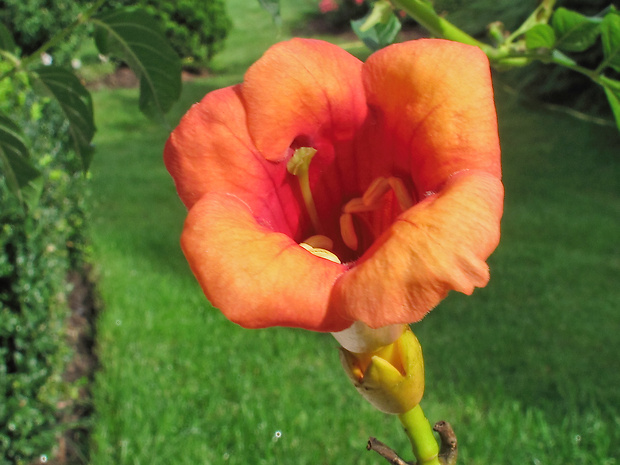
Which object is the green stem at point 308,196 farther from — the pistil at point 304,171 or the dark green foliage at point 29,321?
the dark green foliage at point 29,321

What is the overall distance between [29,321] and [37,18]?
779 centimetres

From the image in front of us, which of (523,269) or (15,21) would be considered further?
(15,21)

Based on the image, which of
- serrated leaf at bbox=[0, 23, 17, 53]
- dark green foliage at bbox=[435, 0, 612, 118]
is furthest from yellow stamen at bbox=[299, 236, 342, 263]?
dark green foliage at bbox=[435, 0, 612, 118]

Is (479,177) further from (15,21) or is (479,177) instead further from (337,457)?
(15,21)

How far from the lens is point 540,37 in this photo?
88 cm

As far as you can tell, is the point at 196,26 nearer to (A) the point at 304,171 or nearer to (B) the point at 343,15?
(B) the point at 343,15

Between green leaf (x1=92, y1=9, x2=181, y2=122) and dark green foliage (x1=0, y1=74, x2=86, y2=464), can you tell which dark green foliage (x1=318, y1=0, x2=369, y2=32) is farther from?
green leaf (x1=92, y1=9, x2=181, y2=122)

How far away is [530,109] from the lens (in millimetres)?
7449

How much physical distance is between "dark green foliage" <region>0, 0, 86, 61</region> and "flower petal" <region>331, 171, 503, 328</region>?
955cm

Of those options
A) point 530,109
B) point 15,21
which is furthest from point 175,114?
point 530,109

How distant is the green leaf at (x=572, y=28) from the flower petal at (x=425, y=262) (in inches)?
18.0

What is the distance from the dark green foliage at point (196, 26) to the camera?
34.8ft

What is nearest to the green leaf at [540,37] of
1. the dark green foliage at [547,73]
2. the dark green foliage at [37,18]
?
the dark green foliage at [547,73]

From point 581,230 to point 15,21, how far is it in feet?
27.5
